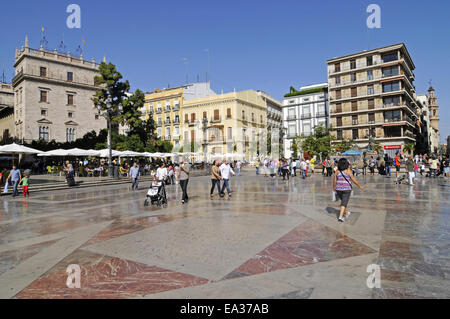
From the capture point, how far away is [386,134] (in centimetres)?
4262

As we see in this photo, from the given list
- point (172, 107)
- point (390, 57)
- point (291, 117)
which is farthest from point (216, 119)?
point (390, 57)

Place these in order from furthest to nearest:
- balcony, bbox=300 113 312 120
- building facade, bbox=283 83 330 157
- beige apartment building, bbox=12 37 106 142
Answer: balcony, bbox=300 113 312 120 → building facade, bbox=283 83 330 157 → beige apartment building, bbox=12 37 106 142

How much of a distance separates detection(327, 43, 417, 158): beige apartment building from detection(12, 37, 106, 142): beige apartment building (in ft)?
126

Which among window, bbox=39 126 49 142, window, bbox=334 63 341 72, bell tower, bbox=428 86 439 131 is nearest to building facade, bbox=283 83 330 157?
window, bbox=334 63 341 72

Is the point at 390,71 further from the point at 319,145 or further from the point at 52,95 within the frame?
the point at 52,95

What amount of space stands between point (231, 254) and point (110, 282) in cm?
164

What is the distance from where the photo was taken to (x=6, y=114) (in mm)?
44969

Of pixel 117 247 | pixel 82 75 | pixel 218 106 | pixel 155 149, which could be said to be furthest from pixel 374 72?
pixel 117 247

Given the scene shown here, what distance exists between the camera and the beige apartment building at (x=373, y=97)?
41531mm

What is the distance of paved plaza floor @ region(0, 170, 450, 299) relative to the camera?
2.96 meters

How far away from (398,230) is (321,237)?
1597 mm

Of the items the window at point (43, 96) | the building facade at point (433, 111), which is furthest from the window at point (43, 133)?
the building facade at point (433, 111)

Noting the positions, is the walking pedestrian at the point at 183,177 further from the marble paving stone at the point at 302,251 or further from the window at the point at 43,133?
the window at the point at 43,133

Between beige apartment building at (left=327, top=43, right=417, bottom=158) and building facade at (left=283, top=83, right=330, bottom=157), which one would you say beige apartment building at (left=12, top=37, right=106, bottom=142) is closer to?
building facade at (left=283, top=83, right=330, bottom=157)
